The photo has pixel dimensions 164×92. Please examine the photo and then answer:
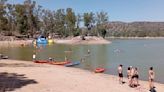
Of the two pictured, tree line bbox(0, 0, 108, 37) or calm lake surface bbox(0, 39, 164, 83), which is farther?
tree line bbox(0, 0, 108, 37)

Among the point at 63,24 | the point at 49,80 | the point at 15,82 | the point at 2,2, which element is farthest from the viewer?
the point at 63,24

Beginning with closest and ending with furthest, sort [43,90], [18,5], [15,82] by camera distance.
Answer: [43,90]
[15,82]
[18,5]

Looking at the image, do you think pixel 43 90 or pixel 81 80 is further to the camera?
pixel 81 80

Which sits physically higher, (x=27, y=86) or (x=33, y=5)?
(x=33, y=5)

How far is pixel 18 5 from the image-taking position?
15088 centimetres

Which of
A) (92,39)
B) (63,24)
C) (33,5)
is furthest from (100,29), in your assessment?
(33,5)

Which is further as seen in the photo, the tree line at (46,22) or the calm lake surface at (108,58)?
the tree line at (46,22)

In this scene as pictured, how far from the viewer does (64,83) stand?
2748cm

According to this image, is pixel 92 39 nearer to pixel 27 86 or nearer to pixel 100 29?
pixel 100 29

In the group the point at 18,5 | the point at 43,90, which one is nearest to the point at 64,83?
the point at 43,90

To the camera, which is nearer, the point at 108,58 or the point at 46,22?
the point at 108,58

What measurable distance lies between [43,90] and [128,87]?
7.51 metres

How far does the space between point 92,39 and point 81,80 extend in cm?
13051

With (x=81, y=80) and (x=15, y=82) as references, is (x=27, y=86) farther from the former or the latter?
(x=81, y=80)
